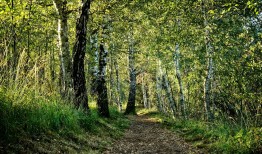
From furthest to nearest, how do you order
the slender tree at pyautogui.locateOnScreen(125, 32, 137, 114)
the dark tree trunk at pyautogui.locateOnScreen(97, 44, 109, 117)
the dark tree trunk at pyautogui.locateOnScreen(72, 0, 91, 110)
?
the slender tree at pyautogui.locateOnScreen(125, 32, 137, 114) < the dark tree trunk at pyautogui.locateOnScreen(97, 44, 109, 117) < the dark tree trunk at pyautogui.locateOnScreen(72, 0, 91, 110)

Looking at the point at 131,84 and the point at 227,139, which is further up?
the point at 131,84

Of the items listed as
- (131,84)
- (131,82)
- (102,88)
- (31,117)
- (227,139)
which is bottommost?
(227,139)

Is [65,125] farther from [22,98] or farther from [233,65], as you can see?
[233,65]

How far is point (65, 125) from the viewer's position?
819cm

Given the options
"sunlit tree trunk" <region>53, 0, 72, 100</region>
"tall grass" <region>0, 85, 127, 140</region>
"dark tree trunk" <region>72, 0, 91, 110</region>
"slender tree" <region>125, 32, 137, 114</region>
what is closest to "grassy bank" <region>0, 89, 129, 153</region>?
"tall grass" <region>0, 85, 127, 140</region>

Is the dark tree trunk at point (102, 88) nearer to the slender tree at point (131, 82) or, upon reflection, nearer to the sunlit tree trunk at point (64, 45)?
the sunlit tree trunk at point (64, 45)

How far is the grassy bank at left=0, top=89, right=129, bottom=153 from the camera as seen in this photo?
5.34 metres

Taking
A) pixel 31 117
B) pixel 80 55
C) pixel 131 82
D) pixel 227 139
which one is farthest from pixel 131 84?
pixel 31 117

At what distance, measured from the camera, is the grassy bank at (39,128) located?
17.5 feet

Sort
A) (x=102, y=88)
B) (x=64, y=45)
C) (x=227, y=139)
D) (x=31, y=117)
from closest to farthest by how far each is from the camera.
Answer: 1. (x=31, y=117)
2. (x=227, y=139)
3. (x=64, y=45)
4. (x=102, y=88)

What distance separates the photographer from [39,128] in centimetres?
661

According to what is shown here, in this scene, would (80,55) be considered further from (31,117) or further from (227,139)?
(227,139)

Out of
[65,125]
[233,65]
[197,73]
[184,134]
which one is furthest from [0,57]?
[197,73]

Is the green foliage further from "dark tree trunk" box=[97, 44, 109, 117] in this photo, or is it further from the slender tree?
the slender tree
